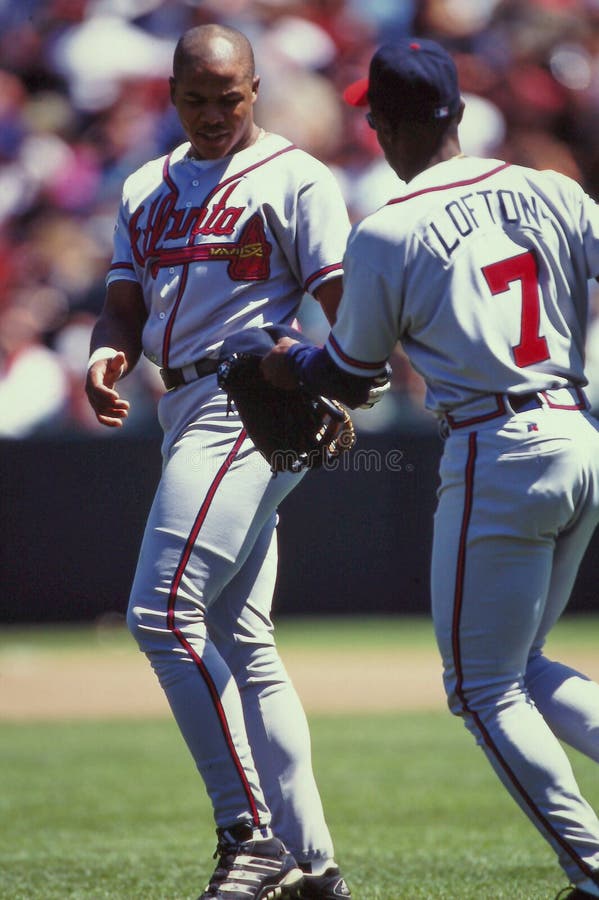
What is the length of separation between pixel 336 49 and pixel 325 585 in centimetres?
454

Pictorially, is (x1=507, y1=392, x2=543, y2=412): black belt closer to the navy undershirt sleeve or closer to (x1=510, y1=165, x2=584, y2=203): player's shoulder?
the navy undershirt sleeve

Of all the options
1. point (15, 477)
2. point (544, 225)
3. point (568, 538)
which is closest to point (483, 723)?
point (568, 538)

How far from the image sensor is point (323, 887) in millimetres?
3123

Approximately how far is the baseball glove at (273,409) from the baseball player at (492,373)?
258 mm

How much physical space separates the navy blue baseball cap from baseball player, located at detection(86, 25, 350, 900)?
0.50 m

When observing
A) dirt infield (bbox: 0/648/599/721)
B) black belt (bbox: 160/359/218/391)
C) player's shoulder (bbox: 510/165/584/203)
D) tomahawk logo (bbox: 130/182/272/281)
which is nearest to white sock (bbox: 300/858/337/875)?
black belt (bbox: 160/359/218/391)

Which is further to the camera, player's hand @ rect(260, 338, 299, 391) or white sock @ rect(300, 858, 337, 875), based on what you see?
white sock @ rect(300, 858, 337, 875)

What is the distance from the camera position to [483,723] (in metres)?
2.68

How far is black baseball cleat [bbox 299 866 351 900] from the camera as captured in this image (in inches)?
123

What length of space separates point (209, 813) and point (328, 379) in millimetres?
2683

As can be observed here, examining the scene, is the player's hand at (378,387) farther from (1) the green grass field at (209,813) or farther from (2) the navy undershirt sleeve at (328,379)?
(1) the green grass field at (209,813)

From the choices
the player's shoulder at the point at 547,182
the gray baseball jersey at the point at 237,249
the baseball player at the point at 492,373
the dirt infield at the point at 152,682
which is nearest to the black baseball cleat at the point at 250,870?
the baseball player at the point at 492,373

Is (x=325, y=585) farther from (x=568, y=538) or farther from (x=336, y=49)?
(x=568, y=538)

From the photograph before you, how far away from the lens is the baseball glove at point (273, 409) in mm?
2994
